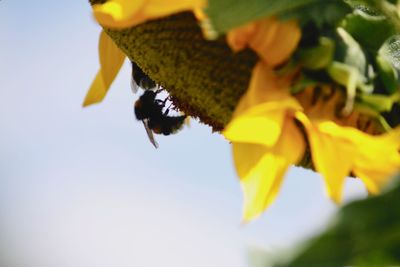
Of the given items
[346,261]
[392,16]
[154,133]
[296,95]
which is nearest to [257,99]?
[296,95]

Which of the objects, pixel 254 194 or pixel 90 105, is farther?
pixel 90 105

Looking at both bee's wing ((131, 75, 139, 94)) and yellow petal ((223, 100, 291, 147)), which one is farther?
bee's wing ((131, 75, 139, 94))

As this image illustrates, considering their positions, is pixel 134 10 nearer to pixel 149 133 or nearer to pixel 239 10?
pixel 239 10

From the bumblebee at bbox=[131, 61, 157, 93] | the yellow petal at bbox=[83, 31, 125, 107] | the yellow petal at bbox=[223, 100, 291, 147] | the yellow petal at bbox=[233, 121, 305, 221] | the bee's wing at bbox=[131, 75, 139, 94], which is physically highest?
the yellow petal at bbox=[223, 100, 291, 147]

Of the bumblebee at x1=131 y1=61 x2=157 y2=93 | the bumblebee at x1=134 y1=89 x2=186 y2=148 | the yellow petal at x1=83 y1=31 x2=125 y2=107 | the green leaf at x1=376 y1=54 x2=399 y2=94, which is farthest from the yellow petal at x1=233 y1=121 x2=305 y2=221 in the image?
the bumblebee at x1=134 y1=89 x2=186 y2=148

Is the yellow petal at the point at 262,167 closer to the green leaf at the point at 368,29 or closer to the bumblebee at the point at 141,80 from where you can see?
the green leaf at the point at 368,29

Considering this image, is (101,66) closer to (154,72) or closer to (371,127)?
(154,72)

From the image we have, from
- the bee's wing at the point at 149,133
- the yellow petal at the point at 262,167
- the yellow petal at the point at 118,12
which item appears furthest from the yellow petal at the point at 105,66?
the bee's wing at the point at 149,133

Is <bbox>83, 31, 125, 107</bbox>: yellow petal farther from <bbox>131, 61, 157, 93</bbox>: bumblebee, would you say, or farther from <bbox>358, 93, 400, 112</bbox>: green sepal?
<bbox>358, 93, 400, 112</bbox>: green sepal
